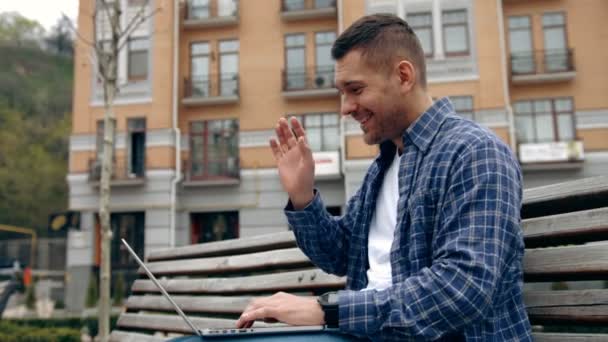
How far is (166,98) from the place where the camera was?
18.2m

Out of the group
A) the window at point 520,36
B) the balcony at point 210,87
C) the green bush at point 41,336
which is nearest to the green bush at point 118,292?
the balcony at point 210,87

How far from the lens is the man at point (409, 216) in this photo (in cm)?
138

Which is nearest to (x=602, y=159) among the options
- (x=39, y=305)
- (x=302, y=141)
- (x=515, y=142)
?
(x=515, y=142)

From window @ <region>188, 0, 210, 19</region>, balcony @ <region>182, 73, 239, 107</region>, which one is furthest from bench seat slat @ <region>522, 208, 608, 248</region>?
window @ <region>188, 0, 210, 19</region>

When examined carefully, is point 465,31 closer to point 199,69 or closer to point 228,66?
point 228,66

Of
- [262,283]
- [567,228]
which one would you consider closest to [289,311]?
[567,228]

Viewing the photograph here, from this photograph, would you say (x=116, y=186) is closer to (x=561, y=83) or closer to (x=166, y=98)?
(x=166, y=98)

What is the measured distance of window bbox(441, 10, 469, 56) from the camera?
1684 centimetres

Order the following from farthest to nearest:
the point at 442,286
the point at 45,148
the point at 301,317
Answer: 1. the point at 45,148
2. the point at 301,317
3. the point at 442,286

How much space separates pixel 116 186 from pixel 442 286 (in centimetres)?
1791

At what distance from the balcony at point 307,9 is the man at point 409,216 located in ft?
54.7

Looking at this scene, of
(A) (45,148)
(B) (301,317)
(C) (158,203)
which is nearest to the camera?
(B) (301,317)

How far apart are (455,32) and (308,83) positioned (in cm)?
484

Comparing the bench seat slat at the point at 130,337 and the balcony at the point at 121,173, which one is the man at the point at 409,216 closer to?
the bench seat slat at the point at 130,337
